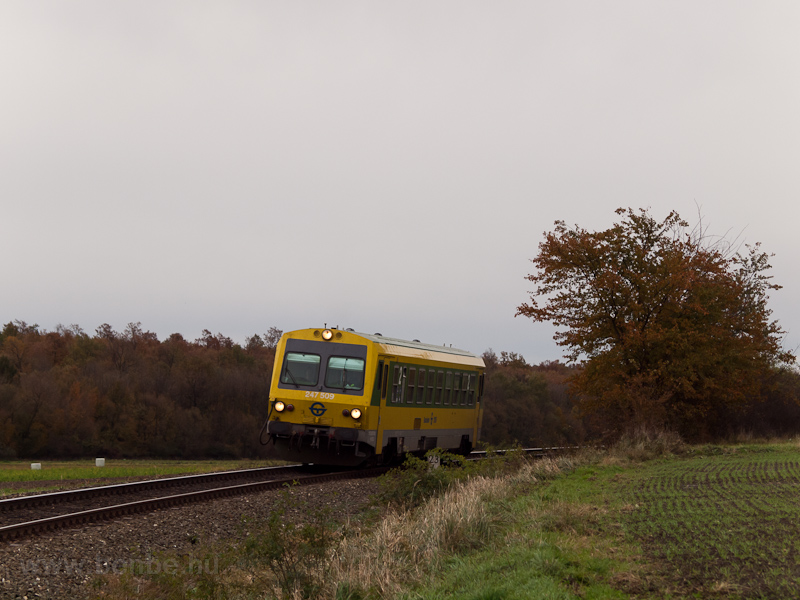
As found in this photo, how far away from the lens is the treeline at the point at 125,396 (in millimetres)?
67062

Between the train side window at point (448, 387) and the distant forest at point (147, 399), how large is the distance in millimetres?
33712

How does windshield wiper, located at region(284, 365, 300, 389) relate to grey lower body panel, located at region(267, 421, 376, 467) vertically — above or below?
above

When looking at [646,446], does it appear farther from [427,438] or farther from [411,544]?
[411,544]

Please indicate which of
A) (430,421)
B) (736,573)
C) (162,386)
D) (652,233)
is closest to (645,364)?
(652,233)

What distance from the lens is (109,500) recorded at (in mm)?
13484

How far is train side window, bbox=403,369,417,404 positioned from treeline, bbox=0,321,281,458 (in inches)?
2010

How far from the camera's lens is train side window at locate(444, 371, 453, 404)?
23.0m

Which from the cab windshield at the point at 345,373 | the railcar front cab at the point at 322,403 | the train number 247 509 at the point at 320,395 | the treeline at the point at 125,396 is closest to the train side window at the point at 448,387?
the railcar front cab at the point at 322,403

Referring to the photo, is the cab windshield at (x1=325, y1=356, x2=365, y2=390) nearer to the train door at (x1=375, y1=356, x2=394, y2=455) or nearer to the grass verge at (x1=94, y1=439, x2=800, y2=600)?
the train door at (x1=375, y1=356, x2=394, y2=455)

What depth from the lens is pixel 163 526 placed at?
37.6 ft

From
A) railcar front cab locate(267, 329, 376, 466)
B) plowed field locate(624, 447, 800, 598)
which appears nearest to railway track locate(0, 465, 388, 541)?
railcar front cab locate(267, 329, 376, 466)

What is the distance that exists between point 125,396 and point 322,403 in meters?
61.6

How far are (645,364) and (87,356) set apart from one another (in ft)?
240

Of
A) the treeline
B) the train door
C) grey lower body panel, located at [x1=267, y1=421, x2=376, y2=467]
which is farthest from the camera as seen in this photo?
the treeline
